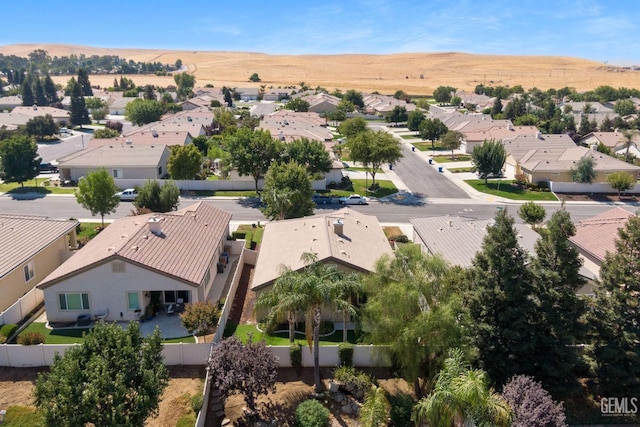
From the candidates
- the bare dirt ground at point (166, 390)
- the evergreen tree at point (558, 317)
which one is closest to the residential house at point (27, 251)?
the bare dirt ground at point (166, 390)

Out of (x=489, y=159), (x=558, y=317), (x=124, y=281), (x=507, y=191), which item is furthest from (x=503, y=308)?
(x=489, y=159)

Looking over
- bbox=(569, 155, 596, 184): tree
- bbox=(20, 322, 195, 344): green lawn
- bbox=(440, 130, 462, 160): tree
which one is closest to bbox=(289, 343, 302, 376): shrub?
bbox=(20, 322, 195, 344): green lawn

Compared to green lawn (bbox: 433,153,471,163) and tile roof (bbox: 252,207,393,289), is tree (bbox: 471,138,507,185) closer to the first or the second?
green lawn (bbox: 433,153,471,163)

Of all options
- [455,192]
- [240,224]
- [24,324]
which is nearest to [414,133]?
[455,192]

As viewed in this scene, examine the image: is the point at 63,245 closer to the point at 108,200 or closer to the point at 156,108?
the point at 108,200

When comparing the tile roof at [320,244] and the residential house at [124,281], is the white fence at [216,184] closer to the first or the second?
the tile roof at [320,244]

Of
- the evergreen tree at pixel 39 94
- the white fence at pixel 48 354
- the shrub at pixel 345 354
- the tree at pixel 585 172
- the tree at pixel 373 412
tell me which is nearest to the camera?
the tree at pixel 373 412
